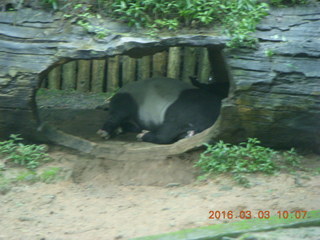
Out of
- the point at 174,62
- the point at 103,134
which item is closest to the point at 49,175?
the point at 103,134

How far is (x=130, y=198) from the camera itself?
4832 millimetres

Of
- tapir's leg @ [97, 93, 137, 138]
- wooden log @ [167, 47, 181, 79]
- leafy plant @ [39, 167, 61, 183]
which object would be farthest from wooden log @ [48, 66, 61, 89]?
leafy plant @ [39, 167, 61, 183]

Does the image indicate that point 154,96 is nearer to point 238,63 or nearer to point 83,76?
point 238,63

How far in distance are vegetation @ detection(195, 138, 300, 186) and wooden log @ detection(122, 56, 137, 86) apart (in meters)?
4.33

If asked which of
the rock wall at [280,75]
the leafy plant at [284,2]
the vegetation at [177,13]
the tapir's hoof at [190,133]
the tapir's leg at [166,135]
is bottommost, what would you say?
the tapir's leg at [166,135]

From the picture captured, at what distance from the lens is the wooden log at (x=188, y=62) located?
9180 mm

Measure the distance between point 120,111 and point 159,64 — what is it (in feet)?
7.88

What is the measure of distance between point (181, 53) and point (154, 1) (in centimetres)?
391

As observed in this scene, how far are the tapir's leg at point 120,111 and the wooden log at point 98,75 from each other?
2204 millimetres

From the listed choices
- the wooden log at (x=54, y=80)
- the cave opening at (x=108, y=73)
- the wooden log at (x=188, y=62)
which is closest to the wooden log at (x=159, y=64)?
the cave opening at (x=108, y=73)

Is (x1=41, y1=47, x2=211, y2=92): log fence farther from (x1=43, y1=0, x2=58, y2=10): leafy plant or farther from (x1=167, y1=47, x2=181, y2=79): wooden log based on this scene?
(x1=43, y1=0, x2=58, y2=10): leafy plant

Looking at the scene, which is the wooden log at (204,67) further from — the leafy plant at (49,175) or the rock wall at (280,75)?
the leafy plant at (49,175)

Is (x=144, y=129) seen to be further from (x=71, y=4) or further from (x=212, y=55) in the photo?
(x=71, y=4)

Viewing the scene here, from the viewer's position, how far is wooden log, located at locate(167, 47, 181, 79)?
915cm
